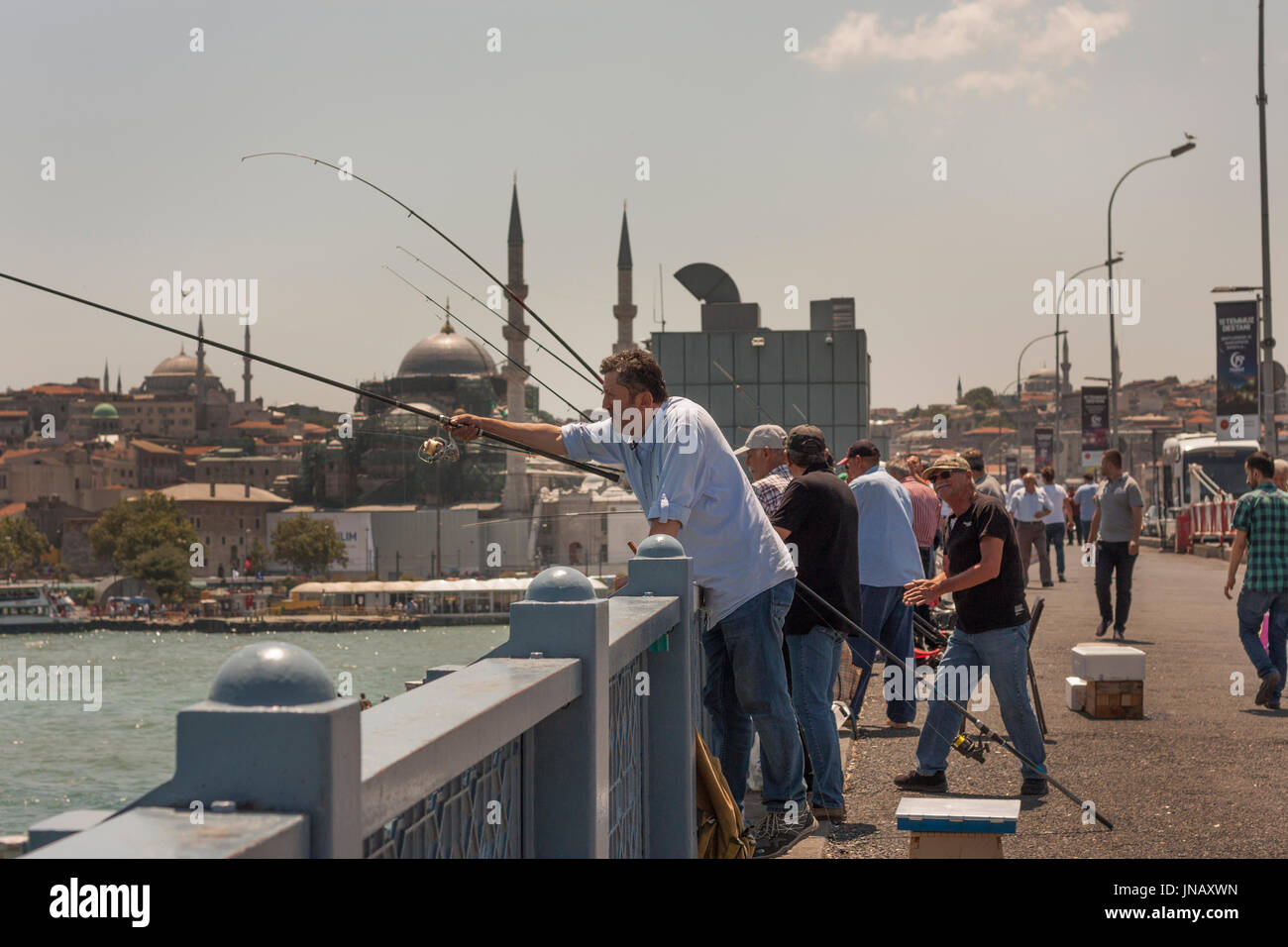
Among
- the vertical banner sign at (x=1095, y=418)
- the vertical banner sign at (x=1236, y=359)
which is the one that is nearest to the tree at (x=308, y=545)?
the vertical banner sign at (x=1095, y=418)

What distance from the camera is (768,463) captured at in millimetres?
7328

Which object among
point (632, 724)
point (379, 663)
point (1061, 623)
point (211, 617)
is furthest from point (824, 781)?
point (211, 617)

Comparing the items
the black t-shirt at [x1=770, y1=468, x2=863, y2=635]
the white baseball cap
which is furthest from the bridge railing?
the white baseball cap

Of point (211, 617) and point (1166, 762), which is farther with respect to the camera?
point (211, 617)

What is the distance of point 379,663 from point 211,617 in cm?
3199

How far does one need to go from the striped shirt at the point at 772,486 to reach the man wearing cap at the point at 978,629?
26.6 inches

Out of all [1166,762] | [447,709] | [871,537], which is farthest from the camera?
[871,537]

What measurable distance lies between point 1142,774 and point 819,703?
7.44 ft

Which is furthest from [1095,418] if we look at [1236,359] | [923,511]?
[923,511]

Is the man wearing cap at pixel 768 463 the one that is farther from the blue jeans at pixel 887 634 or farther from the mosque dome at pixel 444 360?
the mosque dome at pixel 444 360

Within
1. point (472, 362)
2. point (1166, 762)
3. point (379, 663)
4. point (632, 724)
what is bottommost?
Answer: point (379, 663)

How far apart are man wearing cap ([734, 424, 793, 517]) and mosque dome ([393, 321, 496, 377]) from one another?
452 feet

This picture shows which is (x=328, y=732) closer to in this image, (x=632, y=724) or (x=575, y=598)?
(x=575, y=598)

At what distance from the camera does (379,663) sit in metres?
95.1
